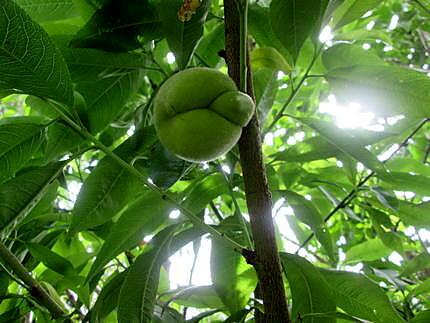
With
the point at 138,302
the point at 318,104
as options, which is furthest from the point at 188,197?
the point at 318,104

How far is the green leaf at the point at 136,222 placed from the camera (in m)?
1.02

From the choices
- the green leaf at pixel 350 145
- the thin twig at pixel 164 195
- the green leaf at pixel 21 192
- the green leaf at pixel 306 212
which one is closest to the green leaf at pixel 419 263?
the green leaf at pixel 306 212

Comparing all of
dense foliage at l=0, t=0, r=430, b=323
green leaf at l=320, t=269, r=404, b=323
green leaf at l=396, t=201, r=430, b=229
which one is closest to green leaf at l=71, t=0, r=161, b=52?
dense foliage at l=0, t=0, r=430, b=323

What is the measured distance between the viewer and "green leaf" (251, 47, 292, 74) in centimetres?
109

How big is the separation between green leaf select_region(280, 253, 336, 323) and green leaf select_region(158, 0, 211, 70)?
0.42 m

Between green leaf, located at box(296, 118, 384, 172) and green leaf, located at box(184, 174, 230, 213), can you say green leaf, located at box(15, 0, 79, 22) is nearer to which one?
green leaf, located at box(184, 174, 230, 213)

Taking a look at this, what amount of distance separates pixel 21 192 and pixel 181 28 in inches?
16.3

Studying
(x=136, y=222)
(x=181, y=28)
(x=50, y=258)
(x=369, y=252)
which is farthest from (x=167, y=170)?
(x=369, y=252)

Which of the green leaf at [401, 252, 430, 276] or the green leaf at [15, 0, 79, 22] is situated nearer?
the green leaf at [15, 0, 79, 22]

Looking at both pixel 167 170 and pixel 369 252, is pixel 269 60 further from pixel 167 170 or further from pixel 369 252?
pixel 369 252

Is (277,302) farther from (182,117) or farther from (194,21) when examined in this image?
(194,21)

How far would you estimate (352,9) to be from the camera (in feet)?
3.69

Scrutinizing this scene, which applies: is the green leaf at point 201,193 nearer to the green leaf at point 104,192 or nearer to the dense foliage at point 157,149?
the dense foliage at point 157,149

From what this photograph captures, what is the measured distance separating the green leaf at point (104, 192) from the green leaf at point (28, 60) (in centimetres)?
16
